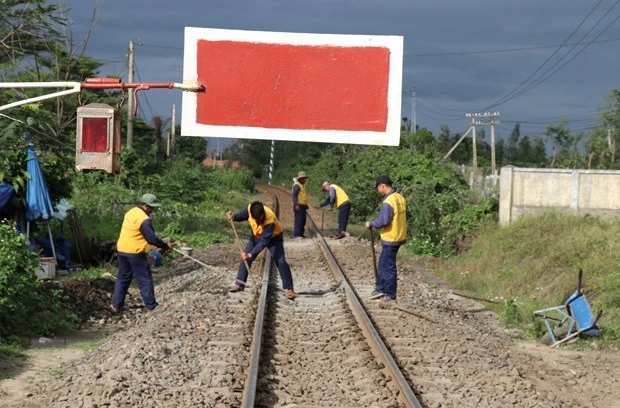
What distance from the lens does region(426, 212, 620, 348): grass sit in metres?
13.5

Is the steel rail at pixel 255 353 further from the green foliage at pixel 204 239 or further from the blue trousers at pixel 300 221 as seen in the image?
the blue trousers at pixel 300 221

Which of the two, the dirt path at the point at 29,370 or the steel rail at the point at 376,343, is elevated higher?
the steel rail at the point at 376,343

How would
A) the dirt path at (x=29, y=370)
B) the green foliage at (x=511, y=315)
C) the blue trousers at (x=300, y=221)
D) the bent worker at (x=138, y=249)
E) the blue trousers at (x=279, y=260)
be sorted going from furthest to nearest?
the blue trousers at (x=300, y=221) → the blue trousers at (x=279, y=260) → the green foliage at (x=511, y=315) → the bent worker at (x=138, y=249) → the dirt path at (x=29, y=370)

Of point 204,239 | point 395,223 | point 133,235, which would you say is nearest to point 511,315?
point 395,223

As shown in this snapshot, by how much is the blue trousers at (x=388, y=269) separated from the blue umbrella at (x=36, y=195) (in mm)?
6449

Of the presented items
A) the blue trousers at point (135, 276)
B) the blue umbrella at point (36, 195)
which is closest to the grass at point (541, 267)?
the blue trousers at point (135, 276)

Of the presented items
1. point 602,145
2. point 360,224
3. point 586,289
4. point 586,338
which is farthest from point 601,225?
point 602,145

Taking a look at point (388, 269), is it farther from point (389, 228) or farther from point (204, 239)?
point (204, 239)

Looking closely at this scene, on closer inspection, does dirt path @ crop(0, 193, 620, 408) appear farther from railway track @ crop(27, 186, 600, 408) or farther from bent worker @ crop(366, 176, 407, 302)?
bent worker @ crop(366, 176, 407, 302)

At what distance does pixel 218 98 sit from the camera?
1041 centimetres

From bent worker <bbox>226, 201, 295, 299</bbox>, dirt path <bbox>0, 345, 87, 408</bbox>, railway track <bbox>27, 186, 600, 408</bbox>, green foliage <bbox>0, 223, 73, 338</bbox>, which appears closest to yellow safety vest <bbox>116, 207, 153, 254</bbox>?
railway track <bbox>27, 186, 600, 408</bbox>

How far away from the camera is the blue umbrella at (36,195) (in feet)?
54.3

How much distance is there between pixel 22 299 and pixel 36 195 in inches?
205

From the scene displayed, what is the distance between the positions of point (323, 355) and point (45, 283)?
18.6ft
